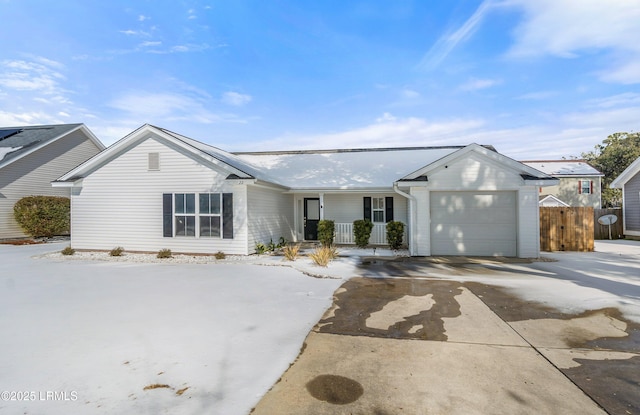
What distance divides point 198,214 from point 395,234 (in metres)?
7.62

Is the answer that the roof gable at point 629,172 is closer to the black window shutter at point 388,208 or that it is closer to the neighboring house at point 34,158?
the black window shutter at point 388,208

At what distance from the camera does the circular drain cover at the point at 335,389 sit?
2.75 meters

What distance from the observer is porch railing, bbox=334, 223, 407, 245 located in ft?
46.3

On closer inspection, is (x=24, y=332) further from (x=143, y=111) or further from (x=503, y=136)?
(x=503, y=136)

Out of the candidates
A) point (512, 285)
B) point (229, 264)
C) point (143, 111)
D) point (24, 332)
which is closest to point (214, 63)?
point (143, 111)

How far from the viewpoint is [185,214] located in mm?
11516

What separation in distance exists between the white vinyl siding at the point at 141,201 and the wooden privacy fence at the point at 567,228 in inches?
460

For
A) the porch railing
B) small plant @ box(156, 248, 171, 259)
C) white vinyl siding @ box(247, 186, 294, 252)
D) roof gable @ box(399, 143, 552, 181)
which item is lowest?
small plant @ box(156, 248, 171, 259)

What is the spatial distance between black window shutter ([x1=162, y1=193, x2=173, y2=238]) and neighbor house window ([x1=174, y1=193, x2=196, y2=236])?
0.18 metres

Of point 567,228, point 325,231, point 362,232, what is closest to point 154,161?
point 325,231

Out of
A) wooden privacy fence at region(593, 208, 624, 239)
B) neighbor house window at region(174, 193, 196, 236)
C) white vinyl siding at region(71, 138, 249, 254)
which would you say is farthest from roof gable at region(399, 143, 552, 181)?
wooden privacy fence at region(593, 208, 624, 239)

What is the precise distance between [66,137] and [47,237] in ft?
20.8

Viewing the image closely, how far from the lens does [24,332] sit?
14.3 feet

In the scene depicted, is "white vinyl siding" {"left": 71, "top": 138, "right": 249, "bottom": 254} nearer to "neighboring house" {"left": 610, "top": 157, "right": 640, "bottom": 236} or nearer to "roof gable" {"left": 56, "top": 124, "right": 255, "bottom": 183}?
"roof gable" {"left": 56, "top": 124, "right": 255, "bottom": 183}
